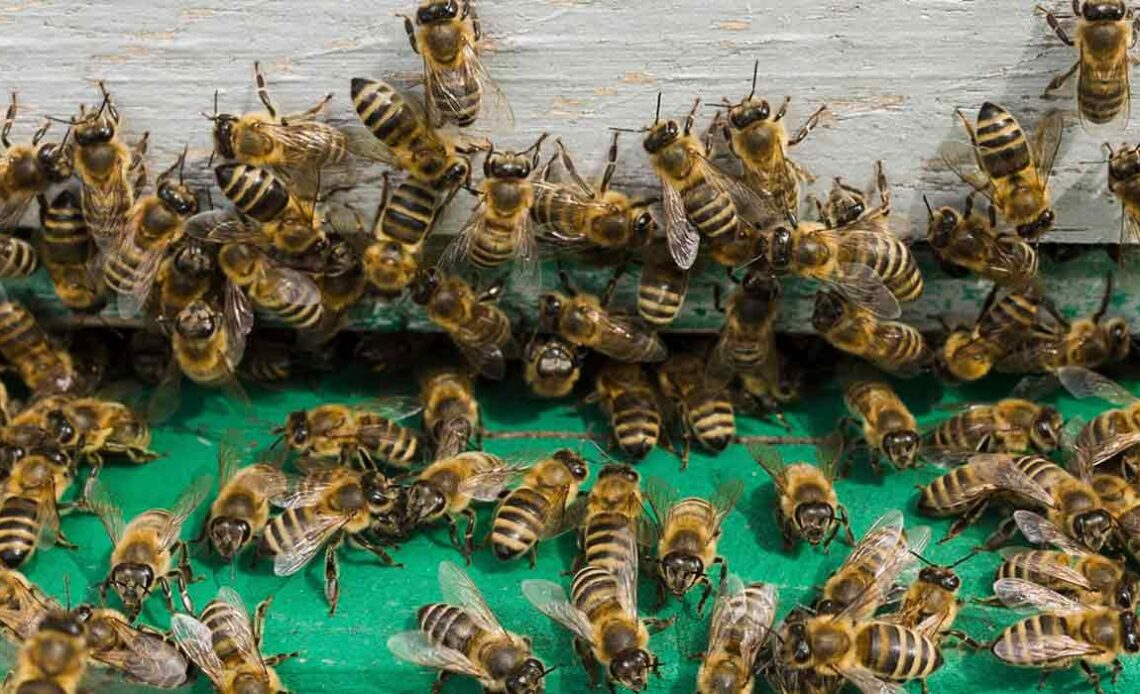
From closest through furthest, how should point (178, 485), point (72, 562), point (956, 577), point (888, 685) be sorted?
1. point (888, 685)
2. point (956, 577)
3. point (72, 562)
4. point (178, 485)

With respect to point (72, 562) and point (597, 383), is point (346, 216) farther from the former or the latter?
point (72, 562)

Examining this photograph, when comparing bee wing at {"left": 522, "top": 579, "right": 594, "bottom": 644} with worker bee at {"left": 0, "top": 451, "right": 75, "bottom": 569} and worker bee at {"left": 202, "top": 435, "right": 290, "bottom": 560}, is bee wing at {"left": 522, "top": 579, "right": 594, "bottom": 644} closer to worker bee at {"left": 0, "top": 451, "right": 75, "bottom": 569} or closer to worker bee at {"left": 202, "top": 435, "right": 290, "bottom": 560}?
worker bee at {"left": 202, "top": 435, "right": 290, "bottom": 560}

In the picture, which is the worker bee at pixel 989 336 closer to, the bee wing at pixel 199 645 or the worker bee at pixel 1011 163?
the worker bee at pixel 1011 163

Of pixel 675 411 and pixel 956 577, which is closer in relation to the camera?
pixel 956 577

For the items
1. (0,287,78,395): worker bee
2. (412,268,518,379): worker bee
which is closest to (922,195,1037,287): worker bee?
(412,268,518,379): worker bee

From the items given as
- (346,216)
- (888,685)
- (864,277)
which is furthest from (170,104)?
(888,685)

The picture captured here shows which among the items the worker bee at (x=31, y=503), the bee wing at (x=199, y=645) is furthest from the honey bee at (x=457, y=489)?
the worker bee at (x=31, y=503)
